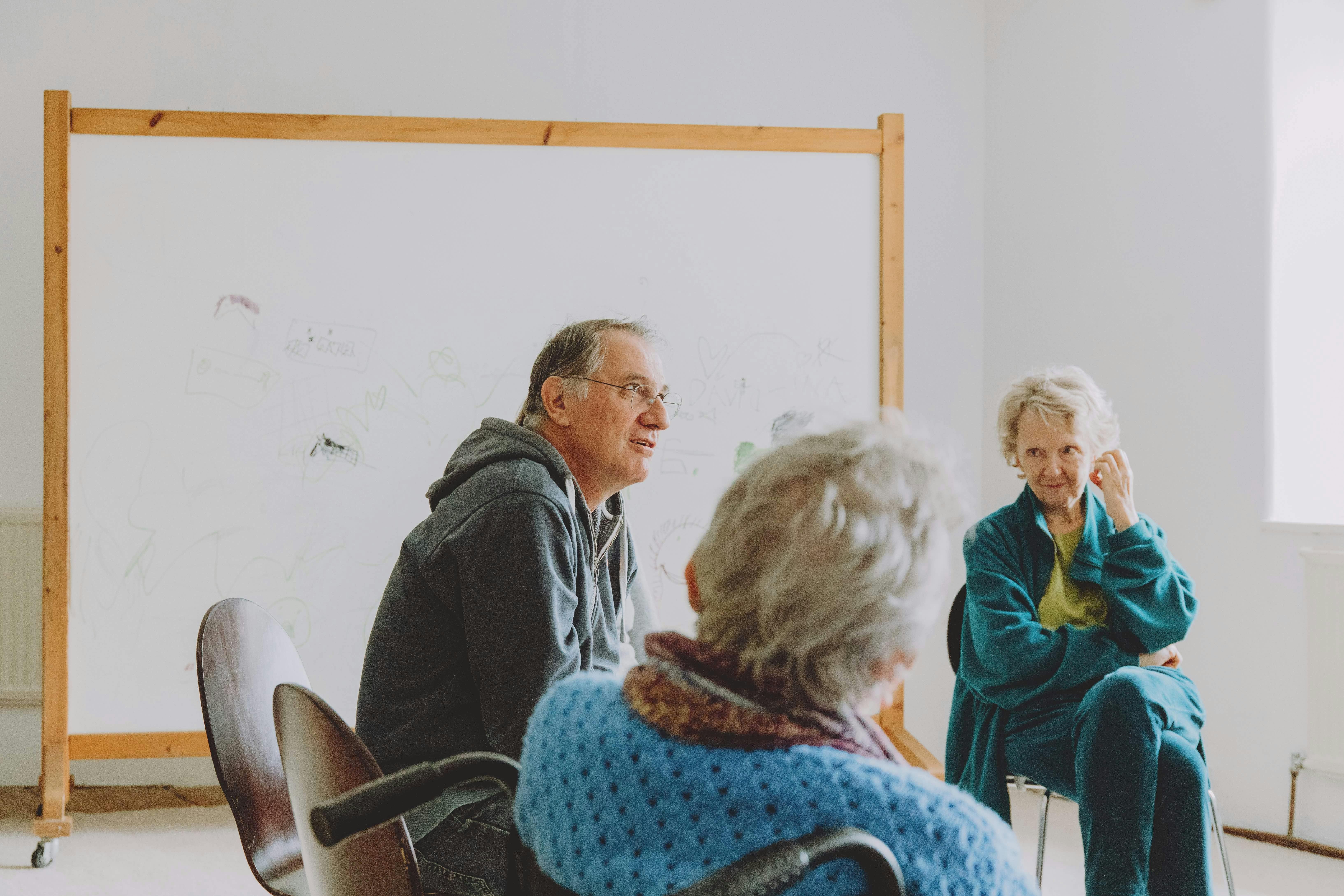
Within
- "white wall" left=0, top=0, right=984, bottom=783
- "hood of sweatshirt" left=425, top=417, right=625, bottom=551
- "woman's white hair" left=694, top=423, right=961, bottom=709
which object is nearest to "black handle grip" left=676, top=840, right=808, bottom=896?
"woman's white hair" left=694, top=423, right=961, bottom=709

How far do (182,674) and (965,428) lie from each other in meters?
2.30

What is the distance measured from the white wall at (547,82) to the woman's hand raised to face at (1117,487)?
1159mm

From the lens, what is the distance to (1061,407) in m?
Result: 1.85

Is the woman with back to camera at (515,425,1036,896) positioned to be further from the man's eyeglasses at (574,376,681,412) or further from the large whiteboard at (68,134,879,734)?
the large whiteboard at (68,134,879,734)

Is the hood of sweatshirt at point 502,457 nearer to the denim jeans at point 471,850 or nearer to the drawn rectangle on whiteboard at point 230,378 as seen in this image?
the denim jeans at point 471,850

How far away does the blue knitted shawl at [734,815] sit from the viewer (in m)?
0.60

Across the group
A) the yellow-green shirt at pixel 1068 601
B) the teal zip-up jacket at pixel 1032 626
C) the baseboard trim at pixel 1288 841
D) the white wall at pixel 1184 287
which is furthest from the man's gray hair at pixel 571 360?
the baseboard trim at pixel 1288 841

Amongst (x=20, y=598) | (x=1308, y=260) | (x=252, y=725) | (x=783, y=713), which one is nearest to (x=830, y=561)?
(x=783, y=713)

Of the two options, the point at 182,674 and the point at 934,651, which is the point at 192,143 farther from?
the point at 934,651

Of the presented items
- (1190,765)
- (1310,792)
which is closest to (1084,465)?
(1190,765)

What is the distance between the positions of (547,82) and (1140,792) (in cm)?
244

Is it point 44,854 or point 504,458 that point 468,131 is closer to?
point 504,458

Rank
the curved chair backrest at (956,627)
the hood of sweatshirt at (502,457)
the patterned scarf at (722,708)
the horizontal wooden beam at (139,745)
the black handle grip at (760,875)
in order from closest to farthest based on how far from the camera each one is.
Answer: the black handle grip at (760,875) < the patterned scarf at (722,708) < the hood of sweatshirt at (502,457) < the curved chair backrest at (956,627) < the horizontal wooden beam at (139,745)

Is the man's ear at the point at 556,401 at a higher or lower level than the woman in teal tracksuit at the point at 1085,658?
higher
